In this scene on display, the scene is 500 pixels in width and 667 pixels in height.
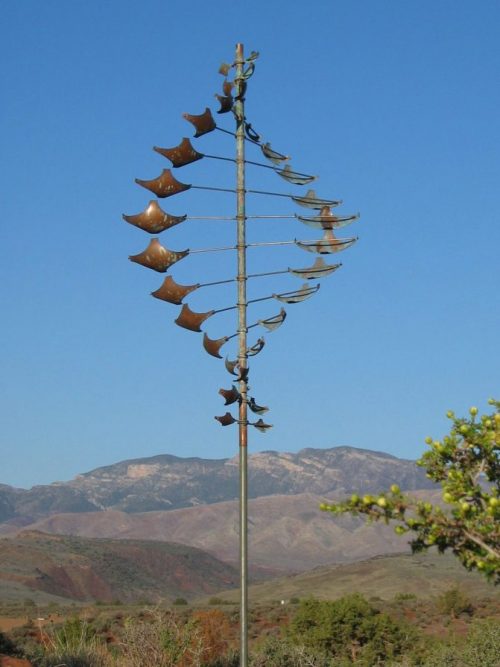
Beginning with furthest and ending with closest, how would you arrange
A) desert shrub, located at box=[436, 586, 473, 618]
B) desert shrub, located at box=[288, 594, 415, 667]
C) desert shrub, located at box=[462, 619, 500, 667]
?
desert shrub, located at box=[436, 586, 473, 618], desert shrub, located at box=[288, 594, 415, 667], desert shrub, located at box=[462, 619, 500, 667]

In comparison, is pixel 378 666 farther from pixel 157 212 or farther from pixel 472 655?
pixel 157 212

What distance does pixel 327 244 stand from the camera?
9.66 m

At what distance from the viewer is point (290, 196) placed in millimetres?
9953

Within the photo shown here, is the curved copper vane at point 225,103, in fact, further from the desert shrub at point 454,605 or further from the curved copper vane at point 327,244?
Answer: the desert shrub at point 454,605

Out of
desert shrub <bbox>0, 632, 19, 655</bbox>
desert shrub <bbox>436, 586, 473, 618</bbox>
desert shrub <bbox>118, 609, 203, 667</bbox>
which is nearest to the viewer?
desert shrub <bbox>118, 609, 203, 667</bbox>

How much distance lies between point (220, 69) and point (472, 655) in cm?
1420

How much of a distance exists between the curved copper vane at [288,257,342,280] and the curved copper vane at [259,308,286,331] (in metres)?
0.41

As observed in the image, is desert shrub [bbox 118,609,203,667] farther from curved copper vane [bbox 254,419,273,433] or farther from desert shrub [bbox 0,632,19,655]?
curved copper vane [bbox 254,419,273,433]

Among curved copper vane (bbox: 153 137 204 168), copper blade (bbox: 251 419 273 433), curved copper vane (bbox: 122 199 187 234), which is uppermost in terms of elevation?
curved copper vane (bbox: 153 137 204 168)

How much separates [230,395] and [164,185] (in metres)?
2.10

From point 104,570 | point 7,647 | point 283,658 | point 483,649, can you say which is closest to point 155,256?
point 7,647

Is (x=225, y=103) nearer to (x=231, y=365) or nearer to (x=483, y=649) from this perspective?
(x=231, y=365)

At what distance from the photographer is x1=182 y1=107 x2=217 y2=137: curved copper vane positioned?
31.2 feet

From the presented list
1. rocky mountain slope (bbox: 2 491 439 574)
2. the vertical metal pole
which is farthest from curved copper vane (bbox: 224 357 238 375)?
rocky mountain slope (bbox: 2 491 439 574)
